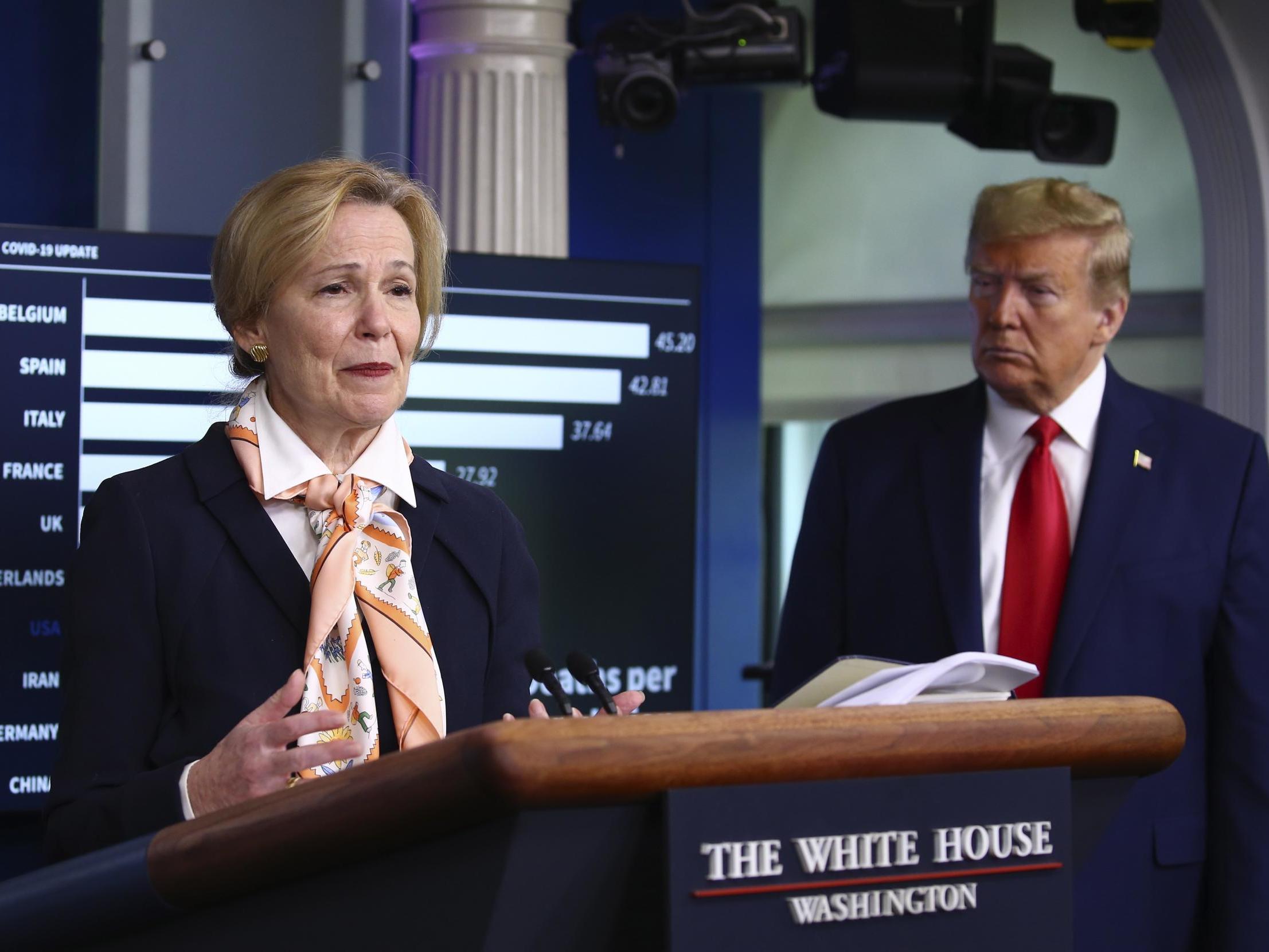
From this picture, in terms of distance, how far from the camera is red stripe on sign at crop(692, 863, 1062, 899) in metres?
0.84

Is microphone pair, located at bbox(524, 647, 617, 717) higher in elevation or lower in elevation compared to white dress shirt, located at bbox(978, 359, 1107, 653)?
lower

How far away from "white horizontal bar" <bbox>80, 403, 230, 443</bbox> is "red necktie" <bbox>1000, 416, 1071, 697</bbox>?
1.29m

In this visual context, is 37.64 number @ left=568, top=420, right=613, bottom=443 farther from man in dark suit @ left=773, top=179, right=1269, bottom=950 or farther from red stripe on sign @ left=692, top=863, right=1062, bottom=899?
red stripe on sign @ left=692, top=863, right=1062, bottom=899

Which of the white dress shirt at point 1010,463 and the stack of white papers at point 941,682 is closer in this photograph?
→ the stack of white papers at point 941,682

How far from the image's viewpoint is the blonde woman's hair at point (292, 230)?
1.58 meters

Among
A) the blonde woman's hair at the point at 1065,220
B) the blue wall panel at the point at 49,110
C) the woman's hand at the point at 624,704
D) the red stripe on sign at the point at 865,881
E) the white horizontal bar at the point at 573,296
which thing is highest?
the blue wall panel at the point at 49,110

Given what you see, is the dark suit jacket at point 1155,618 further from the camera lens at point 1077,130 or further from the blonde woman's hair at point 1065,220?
the camera lens at point 1077,130

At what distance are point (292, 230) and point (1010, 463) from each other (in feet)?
4.11

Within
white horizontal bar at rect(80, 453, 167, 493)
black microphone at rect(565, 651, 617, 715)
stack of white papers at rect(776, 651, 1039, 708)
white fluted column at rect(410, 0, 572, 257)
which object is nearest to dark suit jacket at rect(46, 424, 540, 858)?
black microphone at rect(565, 651, 617, 715)

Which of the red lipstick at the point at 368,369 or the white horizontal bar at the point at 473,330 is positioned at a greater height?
the white horizontal bar at the point at 473,330

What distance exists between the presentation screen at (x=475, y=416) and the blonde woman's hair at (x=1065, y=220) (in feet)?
2.64

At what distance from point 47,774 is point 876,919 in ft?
6.55

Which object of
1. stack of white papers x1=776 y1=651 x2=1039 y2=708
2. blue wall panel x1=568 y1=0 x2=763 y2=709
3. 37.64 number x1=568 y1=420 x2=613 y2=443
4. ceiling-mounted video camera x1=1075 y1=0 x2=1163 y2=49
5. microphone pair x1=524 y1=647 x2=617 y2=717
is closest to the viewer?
stack of white papers x1=776 y1=651 x2=1039 y2=708

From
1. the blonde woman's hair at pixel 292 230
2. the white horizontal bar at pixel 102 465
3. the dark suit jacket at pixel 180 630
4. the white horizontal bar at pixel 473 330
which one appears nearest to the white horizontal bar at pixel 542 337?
the white horizontal bar at pixel 473 330
